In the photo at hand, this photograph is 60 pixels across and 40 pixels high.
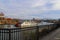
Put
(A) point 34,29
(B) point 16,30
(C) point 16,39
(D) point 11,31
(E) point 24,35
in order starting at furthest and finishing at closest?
(A) point 34,29, (E) point 24,35, (C) point 16,39, (B) point 16,30, (D) point 11,31

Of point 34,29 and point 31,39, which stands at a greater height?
point 34,29

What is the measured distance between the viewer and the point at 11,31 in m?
8.59

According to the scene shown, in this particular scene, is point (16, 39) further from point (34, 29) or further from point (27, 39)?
point (34, 29)

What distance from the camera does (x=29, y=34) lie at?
12.0 m

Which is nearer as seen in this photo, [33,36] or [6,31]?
[6,31]

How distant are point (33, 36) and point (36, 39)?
0.49 metres

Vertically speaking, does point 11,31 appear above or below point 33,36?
above

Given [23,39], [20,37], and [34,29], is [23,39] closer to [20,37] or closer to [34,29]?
[20,37]

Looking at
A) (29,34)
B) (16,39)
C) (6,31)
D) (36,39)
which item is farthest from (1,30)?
(36,39)

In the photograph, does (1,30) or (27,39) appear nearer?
(1,30)

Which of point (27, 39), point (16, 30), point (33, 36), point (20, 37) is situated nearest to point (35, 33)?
point (33, 36)

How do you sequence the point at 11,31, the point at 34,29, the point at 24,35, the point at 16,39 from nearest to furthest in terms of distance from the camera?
the point at 11,31
the point at 16,39
the point at 24,35
the point at 34,29

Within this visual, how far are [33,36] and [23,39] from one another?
148 cm

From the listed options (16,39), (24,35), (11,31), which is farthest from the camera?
(24,35)
